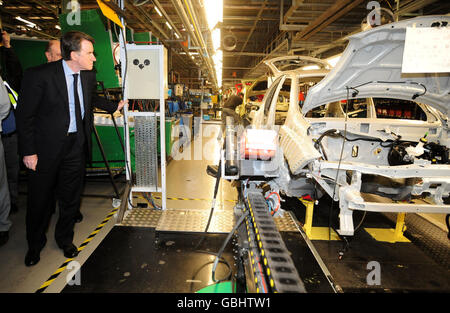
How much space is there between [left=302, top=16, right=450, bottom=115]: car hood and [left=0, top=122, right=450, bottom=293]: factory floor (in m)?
1.68

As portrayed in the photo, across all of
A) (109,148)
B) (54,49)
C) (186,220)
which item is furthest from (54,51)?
(186,220)

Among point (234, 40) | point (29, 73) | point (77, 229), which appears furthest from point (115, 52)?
point (234, 40)

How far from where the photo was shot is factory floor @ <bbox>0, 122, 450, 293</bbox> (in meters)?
2.01

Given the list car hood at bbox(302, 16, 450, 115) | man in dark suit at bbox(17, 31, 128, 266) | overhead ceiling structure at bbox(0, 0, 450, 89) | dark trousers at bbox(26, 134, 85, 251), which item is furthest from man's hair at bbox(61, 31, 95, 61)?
car hood at bbox(302, 16, 450, 115)

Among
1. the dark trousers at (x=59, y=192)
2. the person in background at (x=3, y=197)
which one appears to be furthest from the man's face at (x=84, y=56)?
the person in background at (x=3, y=197)

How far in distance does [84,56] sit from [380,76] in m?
2.92

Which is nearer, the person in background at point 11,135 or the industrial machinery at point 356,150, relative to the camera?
the industrial machinery at point 356,150

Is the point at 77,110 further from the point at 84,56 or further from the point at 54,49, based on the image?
the point at 54,49

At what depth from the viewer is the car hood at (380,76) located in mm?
2023

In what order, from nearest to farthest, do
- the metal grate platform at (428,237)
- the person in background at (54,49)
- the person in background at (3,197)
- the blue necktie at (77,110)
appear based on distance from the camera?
the blue necktie at (77,110) → the person in background at (3,197) → the metal grate platform at (428,237) → the person in background at (54,49)

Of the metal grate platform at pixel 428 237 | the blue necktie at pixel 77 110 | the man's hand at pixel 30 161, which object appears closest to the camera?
the man's hand at pixel 30 161

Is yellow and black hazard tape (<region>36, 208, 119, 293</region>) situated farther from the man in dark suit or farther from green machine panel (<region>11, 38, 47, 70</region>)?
green machine panel (<region>11, 38, 47, 70</region>)

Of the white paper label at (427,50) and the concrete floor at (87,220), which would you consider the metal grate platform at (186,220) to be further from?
the white paper label at (427,50)

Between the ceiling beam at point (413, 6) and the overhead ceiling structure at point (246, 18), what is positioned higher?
the overhead ceiling structure at point (246, 18)
